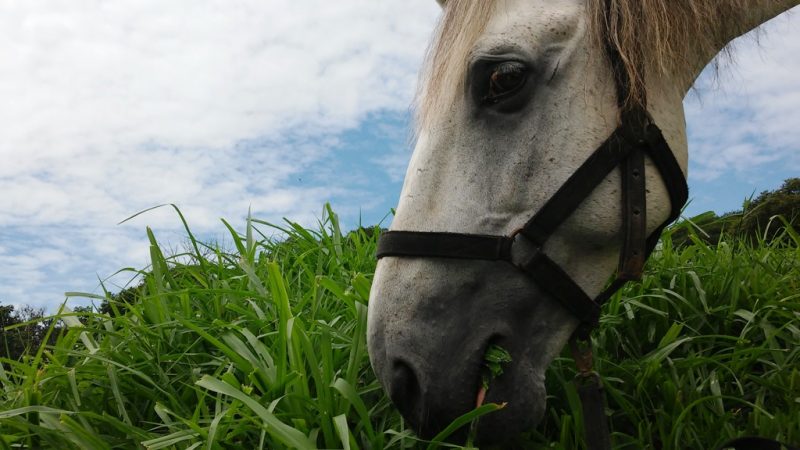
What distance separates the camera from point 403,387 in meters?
1.88

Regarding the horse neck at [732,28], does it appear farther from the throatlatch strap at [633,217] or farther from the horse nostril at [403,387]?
the horse nostril at [403,387]

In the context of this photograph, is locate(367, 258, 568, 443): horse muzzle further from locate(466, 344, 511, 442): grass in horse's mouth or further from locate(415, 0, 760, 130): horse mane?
locate(415, 0, 760, 130): horse mane

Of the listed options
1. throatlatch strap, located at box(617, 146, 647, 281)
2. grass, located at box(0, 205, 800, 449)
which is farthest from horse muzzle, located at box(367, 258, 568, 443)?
throatlatch strap, located at box(617, 146, 647, 281)

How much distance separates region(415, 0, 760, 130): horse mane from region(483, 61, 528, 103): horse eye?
0.09m

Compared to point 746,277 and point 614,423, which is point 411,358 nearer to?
point 614,423

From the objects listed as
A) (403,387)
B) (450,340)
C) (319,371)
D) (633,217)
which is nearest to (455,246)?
(450,340)

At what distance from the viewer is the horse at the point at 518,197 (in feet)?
6.21

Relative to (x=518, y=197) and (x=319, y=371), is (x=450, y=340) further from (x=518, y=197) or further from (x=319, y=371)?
(x=319, y=371)

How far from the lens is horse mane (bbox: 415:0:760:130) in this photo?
203cm

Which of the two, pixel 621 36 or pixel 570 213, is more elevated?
pixel 621 36

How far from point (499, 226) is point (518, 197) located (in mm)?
100

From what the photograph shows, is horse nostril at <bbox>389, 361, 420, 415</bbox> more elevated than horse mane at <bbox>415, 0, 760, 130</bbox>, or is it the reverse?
horse mane at <bbox>415, 0, 760, 130</bbox>

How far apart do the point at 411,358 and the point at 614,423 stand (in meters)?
1.34

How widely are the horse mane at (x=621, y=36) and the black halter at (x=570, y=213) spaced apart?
5 centimetres
